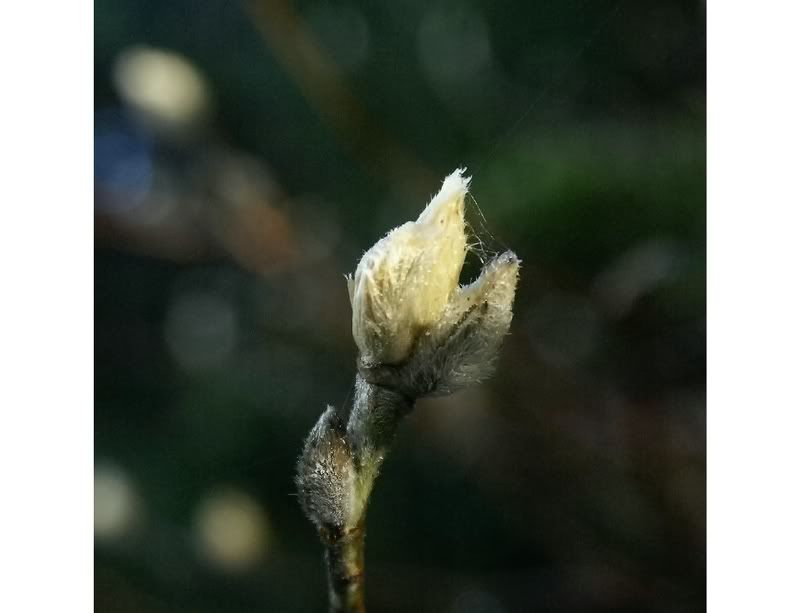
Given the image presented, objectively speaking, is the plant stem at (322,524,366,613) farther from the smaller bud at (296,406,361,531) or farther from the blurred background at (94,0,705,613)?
the blurred background at (94,0,705,613)

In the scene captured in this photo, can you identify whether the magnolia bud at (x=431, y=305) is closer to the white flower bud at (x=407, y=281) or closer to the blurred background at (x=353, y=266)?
the white flower bud at (x=407, y=281)

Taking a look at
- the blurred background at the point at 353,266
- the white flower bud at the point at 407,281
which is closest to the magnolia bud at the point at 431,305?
the white flower bud at the point at 407,281

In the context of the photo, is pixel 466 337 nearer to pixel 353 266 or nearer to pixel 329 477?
pixel 329 477

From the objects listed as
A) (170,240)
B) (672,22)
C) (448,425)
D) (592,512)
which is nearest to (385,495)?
(448,425)

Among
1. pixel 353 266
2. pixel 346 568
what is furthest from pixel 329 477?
pixel 353 266

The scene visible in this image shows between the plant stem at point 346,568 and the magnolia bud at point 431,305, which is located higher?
the magnolia bud at point 431,305
